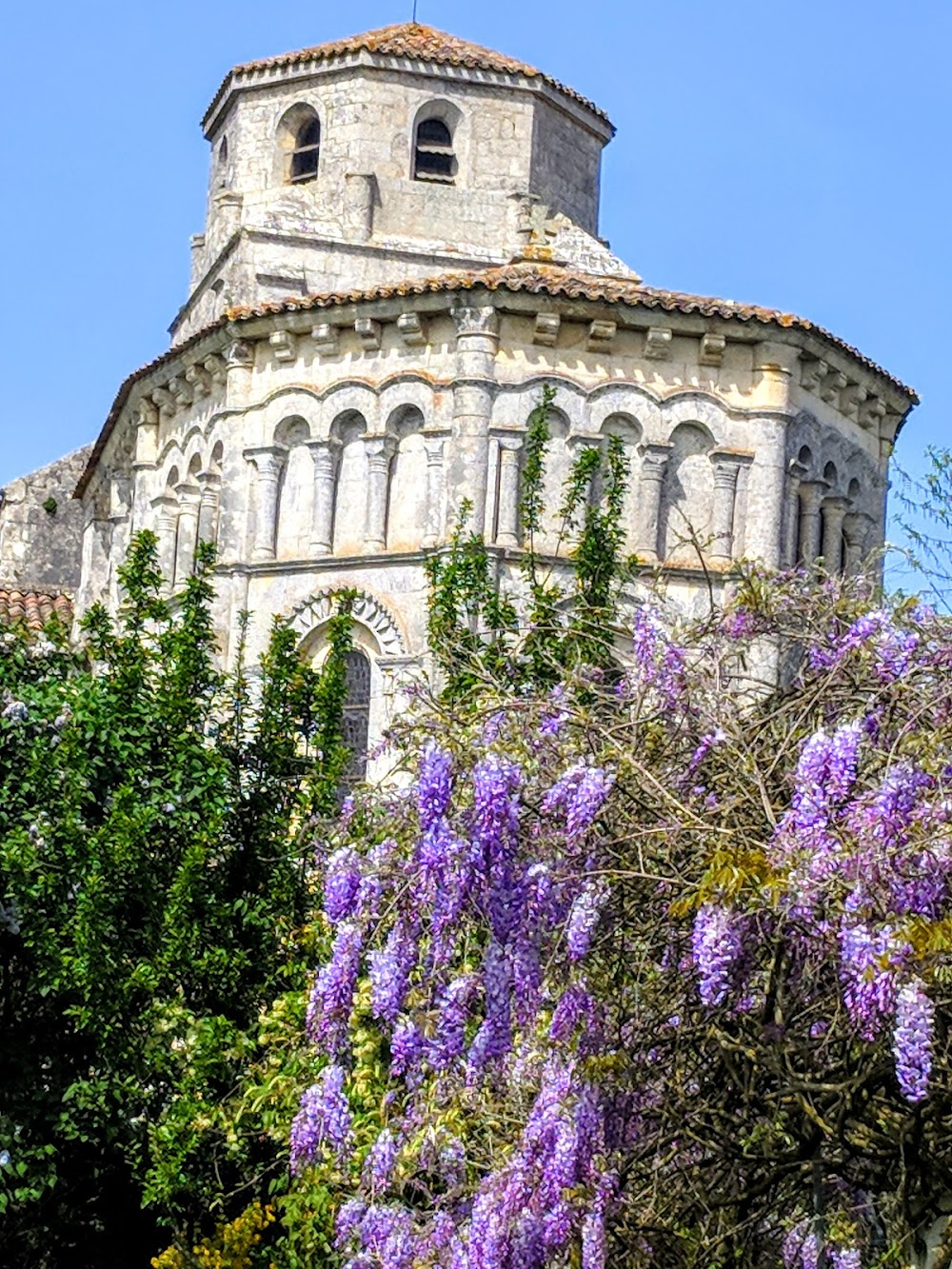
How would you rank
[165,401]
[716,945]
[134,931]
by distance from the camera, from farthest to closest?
[165,401] → [134,931] → [716,945]

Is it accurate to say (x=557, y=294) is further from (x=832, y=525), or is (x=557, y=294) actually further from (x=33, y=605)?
(x=33, y=605)

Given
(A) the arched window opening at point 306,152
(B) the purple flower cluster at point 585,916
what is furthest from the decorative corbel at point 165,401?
(B) the purple flower cluster at point 585,916

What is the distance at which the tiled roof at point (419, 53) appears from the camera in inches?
→ 1284

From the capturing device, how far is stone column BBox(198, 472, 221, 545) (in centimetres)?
2858

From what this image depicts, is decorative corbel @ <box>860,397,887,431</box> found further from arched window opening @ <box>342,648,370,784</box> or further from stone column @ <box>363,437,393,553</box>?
arched window opening @ <box>342,648,370,784</box>

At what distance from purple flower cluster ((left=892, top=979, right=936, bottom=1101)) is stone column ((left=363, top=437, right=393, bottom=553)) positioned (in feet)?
55.6

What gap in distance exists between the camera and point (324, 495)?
1086 inches

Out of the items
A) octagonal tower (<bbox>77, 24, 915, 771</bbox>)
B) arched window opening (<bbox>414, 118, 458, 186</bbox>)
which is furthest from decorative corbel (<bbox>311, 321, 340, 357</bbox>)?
arched window opening (<bbox>414, 118, 458, 186</bbox>)

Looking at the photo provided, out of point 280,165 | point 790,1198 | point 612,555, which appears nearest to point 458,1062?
point 790,1198

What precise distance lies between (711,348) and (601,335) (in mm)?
1179

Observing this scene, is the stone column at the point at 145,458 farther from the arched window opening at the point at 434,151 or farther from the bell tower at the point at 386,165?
the arched window opening at the point at 434,151

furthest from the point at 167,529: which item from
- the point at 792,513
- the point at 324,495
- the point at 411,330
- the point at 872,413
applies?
the point at 872,413

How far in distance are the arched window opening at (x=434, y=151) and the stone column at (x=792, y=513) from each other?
7.46 m

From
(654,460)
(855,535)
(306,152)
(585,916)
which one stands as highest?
(306,152)
